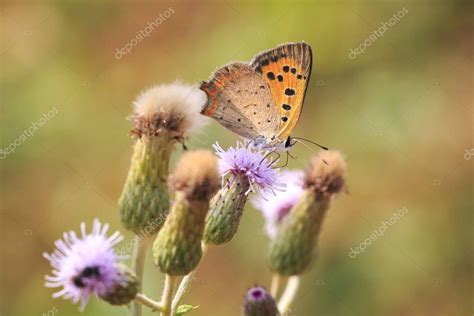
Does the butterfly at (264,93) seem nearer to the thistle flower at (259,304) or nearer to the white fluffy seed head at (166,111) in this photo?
the white fluffy seed head at (166,111)

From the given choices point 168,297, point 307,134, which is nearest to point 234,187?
point 168,297

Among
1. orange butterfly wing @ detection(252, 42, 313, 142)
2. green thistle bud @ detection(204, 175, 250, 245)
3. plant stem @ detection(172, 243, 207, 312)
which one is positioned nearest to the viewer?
plant stem @ detection(172, 243, 207, 312)

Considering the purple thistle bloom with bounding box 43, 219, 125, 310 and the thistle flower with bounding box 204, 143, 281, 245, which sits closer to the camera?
the purple thistle bloom with bounding box 43, 219, 125, 310

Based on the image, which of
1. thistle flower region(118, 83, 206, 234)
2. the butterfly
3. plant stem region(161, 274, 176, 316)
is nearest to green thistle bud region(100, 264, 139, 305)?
plant stem region(161, 274, 176, 316)

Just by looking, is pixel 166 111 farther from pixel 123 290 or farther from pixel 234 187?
pixel 123 290

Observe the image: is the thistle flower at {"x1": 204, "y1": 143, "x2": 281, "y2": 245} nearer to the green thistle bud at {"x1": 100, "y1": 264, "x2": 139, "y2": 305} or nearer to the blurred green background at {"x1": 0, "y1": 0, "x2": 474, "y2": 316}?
the green thistle bud at {"x1": 100, "y1": 264, "x2": 139, "y2": 305}

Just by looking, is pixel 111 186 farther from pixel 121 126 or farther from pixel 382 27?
pixel 382 27

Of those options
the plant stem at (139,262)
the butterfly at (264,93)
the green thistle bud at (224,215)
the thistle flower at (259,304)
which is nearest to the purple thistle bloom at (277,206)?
the butterfly at (264,93)
